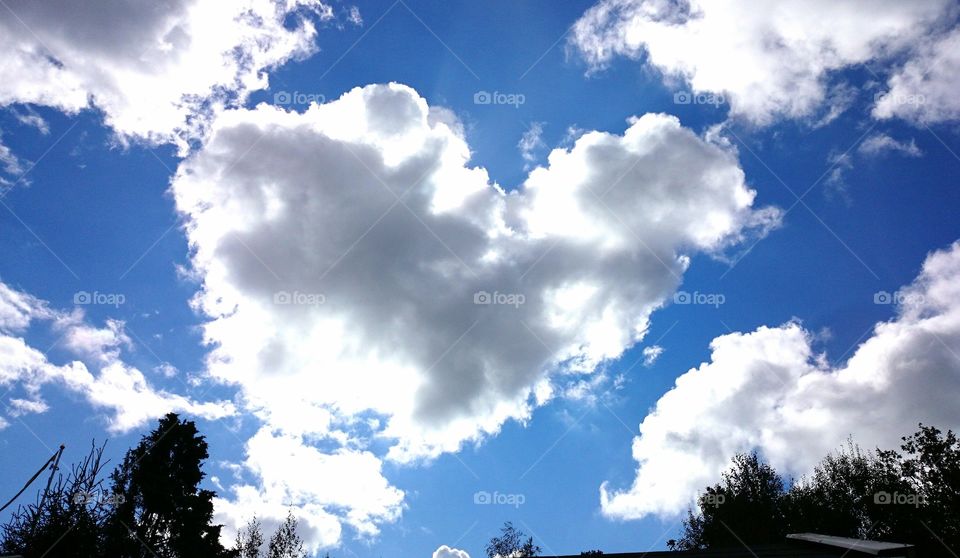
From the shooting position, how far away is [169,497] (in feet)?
123

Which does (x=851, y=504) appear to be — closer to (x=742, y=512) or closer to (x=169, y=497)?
(x=742, y=512)

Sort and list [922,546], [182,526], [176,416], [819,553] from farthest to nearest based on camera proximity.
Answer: [922,546] → [176,416] → [182,526] → [819,553]

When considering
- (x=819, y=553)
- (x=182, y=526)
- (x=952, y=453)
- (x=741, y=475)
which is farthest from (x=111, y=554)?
(x=952, y=453)

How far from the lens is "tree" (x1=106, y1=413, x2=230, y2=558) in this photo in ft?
117

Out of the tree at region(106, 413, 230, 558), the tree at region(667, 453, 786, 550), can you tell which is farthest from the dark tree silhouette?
the tree at region(106, 413, 230, 558)

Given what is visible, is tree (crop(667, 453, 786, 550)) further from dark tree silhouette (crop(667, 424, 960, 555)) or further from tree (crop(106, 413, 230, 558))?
tree (crop(106, 413, 230, 558))

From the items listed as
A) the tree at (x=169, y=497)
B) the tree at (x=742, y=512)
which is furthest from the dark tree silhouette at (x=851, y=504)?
the tree at (x=169, y=497)

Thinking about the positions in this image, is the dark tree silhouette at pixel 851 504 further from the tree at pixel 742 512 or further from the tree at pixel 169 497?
the tree at pixel 169 497

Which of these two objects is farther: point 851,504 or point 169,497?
point 851,504

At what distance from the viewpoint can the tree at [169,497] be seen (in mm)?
35688

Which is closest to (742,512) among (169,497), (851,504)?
(851,504)

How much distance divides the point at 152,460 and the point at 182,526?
483cm

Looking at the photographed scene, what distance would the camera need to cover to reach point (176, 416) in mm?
41656

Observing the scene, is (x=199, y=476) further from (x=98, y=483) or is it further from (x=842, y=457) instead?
(x=842, y=457)
